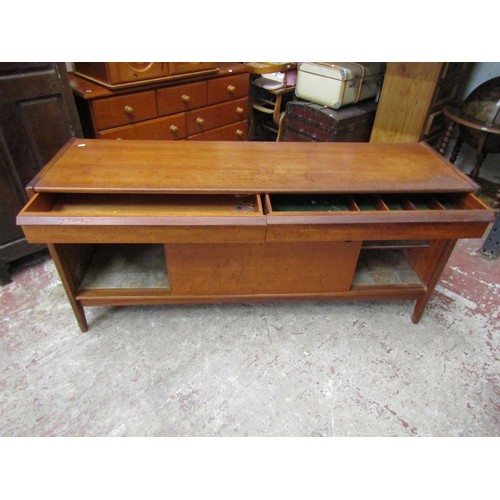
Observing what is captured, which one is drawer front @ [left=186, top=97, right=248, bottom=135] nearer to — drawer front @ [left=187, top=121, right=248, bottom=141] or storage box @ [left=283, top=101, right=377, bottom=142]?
drawer front @ [left=187, top=121, right=248, bottom=141]

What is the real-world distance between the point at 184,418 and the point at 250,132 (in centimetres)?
257

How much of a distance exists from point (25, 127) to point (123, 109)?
0.53m

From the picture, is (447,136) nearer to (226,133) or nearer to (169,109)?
(226,133)

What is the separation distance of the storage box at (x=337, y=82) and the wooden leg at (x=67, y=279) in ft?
6.90

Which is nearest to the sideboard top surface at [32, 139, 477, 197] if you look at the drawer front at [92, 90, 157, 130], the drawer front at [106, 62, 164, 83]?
the drawer front at [92, 90, 157, 130]

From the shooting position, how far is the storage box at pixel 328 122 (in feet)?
8.31

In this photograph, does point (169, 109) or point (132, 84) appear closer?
point (132, 84)

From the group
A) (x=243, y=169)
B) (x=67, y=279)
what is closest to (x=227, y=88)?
(x=243, y=169)

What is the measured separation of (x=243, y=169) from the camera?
1.39 meters

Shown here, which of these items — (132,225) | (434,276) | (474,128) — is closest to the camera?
(132,225)

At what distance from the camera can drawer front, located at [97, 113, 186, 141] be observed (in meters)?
1.96

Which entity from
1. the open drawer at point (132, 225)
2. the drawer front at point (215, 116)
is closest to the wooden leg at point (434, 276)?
the open drawer at point (132, 225)

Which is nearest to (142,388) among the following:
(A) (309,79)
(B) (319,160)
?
(B) (319,160)

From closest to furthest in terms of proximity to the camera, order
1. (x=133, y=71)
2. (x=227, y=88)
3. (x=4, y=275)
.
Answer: (x=4, y=275), (x=133, y=71), (x=227, y=88)
